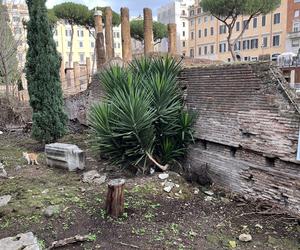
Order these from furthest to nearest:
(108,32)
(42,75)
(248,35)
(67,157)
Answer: (248,35) → (108,32) → (42,75) → (67,157)

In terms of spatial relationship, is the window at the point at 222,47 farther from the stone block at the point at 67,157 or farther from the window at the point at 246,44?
the stone block at the point at 67,157

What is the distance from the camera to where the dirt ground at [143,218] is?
3623 mm

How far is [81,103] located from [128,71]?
17.2 ft

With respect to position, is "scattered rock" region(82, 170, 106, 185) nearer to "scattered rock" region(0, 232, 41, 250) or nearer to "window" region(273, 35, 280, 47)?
"scattered rock" region(0, 232, 41, 250)

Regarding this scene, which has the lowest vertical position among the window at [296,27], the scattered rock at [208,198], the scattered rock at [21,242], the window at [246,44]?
the scattered rock at [208,198]

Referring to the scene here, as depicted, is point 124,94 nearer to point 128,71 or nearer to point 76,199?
point 128,71

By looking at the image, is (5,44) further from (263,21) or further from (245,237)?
(263,21)

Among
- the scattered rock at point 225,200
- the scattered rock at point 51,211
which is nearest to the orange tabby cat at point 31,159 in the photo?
the scattered rock at point 51,211

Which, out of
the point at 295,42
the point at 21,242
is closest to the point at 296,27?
the point at 295,42

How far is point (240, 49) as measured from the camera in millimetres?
43312

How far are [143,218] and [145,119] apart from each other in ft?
5.95

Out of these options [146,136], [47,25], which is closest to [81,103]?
[47,25]

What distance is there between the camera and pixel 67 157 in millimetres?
6047

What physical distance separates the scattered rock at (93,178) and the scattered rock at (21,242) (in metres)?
2.03
